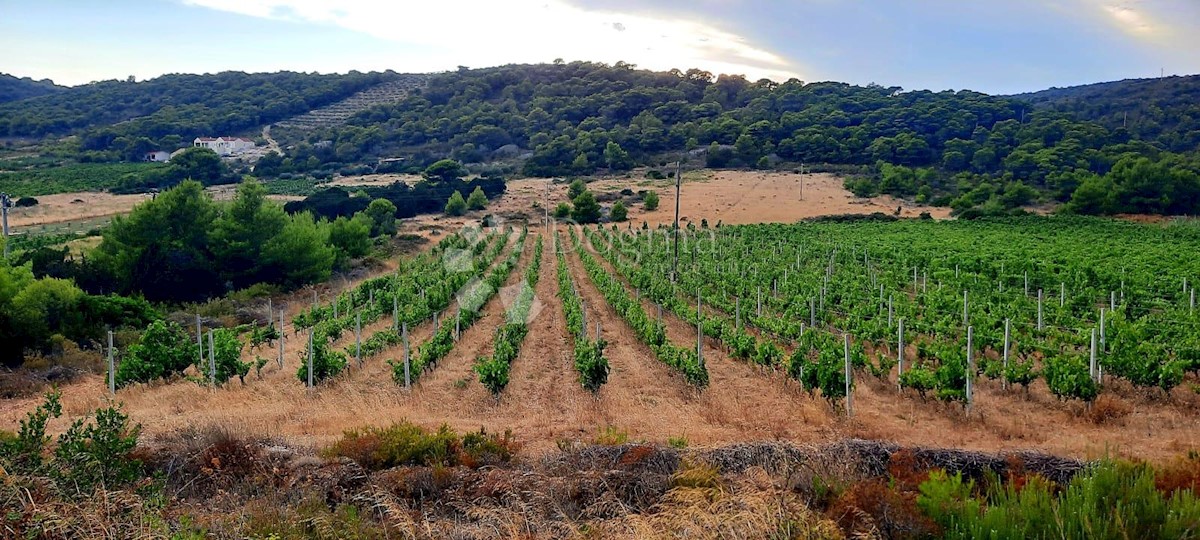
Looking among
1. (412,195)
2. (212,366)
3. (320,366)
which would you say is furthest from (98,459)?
(412,195)

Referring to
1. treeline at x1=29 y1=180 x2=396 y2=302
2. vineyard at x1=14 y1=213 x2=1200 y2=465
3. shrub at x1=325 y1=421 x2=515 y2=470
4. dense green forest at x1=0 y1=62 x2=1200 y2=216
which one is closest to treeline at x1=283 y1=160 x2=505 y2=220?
dense green forest at x1=0 y1=62 x2=1200 y2=216

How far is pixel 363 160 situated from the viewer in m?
77.2

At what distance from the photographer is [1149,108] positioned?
292ft

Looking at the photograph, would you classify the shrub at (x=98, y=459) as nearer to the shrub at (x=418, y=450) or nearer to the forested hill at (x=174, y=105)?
the shrub at (x=418, y=450)

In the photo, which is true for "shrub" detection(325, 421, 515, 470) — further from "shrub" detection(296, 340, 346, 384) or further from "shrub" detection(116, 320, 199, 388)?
"shrub" detection(116, 320, 199, 388)

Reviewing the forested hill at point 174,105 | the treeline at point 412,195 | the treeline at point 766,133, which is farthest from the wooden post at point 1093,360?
the forested hill at point 174,105

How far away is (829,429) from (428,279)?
16561mm

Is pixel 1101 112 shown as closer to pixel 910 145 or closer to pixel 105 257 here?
pixel 910 145

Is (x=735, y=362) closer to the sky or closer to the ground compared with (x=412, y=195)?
closer to the ground

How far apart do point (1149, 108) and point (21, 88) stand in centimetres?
16330

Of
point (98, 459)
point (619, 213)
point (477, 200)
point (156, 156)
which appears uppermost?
point (156, 156)

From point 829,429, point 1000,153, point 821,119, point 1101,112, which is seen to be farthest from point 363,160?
point 1101,112

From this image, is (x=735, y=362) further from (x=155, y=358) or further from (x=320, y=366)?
(x=155, y=358)

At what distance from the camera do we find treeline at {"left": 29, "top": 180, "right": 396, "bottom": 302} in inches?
909
